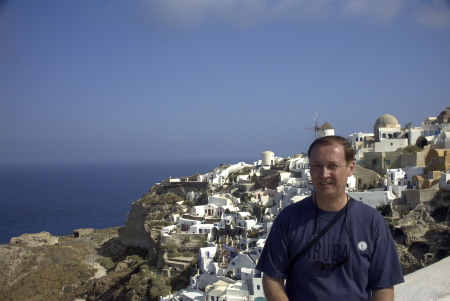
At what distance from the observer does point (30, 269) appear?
25703 mm

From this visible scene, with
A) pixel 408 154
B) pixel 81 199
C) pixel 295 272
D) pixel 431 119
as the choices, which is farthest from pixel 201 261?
pixel 81 199

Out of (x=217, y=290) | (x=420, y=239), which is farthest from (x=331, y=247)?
(x=420, y=239)

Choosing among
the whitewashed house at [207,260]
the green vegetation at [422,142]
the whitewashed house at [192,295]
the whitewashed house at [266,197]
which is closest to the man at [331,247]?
the whitewashed house at [192,295]

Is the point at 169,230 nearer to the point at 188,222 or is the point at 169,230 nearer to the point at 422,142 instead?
the point at 188,222

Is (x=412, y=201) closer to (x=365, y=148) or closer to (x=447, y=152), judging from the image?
(x=447, y=152)

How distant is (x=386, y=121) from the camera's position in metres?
27.8

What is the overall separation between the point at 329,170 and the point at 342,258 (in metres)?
0.52

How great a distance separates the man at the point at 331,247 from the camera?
8.50 ft

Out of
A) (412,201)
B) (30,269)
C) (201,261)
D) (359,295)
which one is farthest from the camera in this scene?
(30,269)

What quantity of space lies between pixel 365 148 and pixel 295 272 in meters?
23.2

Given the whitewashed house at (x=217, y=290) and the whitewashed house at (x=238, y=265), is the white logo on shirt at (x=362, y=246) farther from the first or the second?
the whitewashed house at (x=238, y=265)

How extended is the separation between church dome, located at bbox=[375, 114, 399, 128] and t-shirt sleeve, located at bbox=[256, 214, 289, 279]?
26802mm

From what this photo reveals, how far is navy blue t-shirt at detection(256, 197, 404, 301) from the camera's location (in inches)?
102

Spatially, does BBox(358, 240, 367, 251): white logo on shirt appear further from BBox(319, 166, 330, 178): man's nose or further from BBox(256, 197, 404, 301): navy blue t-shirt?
BBox(319, 166, 330, 178): man's nose
